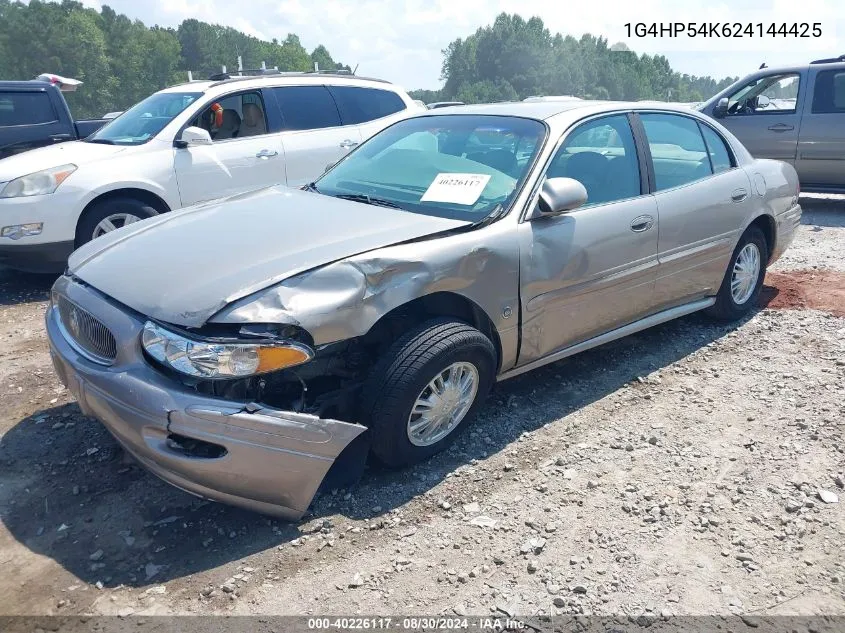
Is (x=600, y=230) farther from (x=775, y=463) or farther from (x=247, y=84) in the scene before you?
(x=247, y=84)

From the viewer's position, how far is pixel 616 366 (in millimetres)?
4328

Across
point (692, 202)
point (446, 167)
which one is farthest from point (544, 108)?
point (692, 202)

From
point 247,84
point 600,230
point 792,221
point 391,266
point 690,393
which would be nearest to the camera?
point 391,266

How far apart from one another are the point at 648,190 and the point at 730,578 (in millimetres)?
2311

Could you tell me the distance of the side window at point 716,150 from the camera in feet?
15.2

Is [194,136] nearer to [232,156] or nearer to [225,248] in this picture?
[232,156]

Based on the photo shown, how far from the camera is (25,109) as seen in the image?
325 inches

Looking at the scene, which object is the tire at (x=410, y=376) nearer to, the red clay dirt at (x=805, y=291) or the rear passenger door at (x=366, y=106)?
the red clay dirt at (x=805, y=291)

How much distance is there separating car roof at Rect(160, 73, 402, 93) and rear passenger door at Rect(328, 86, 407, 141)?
86mm

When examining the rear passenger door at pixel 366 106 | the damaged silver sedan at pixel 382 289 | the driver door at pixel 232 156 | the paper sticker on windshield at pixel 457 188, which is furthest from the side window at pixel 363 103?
the paper sticker on windshield at pixel 457 188

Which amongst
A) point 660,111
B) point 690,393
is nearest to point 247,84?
point 660,111

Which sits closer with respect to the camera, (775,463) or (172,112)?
(775,463)

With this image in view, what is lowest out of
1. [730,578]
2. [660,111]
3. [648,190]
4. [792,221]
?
[730,578]

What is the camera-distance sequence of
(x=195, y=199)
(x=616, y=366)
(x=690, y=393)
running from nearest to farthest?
1. (x=690, y=393)
2. (x=616, y=366)
3. (x=195, y=199)
